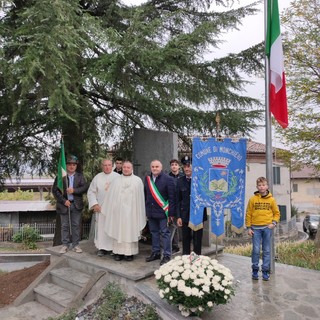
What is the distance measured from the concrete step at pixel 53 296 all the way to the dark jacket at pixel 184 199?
2222 millimetres

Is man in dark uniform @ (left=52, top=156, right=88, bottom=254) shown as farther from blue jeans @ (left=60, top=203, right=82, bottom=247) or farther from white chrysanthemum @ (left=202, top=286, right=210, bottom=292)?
white chrysanthemum @ (left=202, top=286, right=210, bottom=292)

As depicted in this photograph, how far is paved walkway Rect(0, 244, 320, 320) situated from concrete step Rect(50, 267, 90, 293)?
0.28 metres

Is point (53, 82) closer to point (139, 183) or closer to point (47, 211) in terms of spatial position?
point (139, 183)

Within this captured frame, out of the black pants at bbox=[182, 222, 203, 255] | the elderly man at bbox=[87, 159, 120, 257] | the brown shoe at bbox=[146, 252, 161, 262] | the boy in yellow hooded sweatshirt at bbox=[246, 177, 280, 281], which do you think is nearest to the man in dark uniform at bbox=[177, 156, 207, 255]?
the black pants at bbox=[182, 222, 203, 255]

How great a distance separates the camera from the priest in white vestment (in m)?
5.99

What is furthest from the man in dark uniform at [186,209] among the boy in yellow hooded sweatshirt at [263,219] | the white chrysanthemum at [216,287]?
the white chrysanthemum at [216,287]

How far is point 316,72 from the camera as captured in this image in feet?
38.3

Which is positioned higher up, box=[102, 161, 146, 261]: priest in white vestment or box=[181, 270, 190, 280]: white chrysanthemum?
box=[102, 161, 146, 261]: priest in white vestment

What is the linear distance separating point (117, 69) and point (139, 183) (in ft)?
6.46

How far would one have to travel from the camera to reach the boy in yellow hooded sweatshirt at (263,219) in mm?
5359

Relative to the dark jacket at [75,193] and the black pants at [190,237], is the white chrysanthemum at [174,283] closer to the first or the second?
the black pants at [190,237]

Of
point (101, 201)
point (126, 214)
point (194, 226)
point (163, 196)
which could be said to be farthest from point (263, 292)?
point (101, 201)

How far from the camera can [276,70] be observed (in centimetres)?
562

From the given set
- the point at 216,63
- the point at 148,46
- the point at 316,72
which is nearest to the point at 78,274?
the point at 148,46
